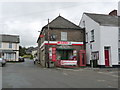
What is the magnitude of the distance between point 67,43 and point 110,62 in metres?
6.71

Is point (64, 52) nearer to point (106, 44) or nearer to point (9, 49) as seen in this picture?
point (106, 44)

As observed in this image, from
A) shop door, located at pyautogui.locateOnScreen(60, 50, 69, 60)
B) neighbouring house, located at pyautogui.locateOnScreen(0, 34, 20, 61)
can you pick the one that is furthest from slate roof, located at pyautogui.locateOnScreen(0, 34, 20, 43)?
shop door, located at pyautogui.locateOnScreen(60, 50, 69, 60)

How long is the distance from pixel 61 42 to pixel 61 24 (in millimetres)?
3270

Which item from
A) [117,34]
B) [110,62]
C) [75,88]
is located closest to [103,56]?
[110,62]

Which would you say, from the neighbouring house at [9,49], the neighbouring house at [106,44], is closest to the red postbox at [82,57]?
the neighbouring house at [106,44]

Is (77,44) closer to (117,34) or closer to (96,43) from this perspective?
(96,43)

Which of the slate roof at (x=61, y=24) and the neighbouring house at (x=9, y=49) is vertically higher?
the slate roof at (x=61, y=24)

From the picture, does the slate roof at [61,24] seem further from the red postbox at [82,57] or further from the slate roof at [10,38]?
the slate roof at [10,38]

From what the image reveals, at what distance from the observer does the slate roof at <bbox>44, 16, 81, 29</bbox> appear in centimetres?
2551

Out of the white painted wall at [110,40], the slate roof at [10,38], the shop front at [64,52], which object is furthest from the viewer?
the slate roof at [10,38]

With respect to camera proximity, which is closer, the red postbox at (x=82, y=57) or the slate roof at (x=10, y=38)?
the red postbox at (x=82, y=57)

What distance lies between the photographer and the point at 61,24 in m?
26.2

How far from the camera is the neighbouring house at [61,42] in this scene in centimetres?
2397

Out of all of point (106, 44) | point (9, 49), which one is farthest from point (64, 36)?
point (9, 49)
